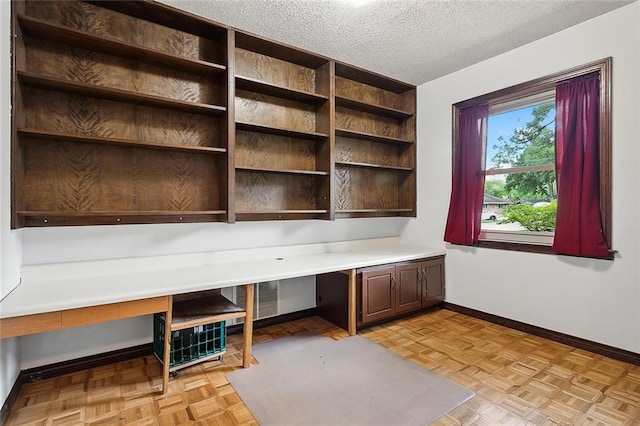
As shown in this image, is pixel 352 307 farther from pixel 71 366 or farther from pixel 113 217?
pixel 71 366

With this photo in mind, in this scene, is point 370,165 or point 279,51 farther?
point 370,165

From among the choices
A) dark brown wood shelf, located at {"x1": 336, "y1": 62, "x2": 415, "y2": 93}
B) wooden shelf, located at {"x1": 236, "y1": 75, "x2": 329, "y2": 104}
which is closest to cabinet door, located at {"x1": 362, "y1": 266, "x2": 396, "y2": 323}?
wooden shelf, located at {"x1": 236, "y1": 75, "x2": 329, "y2": 104}

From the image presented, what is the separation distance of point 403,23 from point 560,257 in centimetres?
231

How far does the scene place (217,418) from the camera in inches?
69.9

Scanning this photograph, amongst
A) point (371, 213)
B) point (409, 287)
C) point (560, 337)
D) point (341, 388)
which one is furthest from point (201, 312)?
point (560, 337)

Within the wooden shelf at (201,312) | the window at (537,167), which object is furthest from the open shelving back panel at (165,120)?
the window at (537,167)

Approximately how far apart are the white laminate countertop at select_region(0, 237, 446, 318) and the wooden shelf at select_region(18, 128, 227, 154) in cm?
84

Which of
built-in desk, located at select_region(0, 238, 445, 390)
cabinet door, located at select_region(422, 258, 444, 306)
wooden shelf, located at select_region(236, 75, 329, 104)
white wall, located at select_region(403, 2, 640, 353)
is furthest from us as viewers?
cabinet door, located at select_region(422, 258, 444, 306)

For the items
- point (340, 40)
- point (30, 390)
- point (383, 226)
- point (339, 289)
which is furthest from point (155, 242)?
point (383, 226)

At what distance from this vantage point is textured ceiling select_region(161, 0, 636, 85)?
2291mm

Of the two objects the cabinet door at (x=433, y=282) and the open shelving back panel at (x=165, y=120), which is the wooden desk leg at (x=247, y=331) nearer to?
the open shelving back panel at (x=165, y=120)

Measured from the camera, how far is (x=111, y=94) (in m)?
2.18

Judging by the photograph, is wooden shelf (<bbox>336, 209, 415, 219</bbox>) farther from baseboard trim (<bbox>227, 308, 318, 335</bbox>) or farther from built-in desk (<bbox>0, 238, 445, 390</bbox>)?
baseboard trim (<bbox>227, 308, 318, 335</bbox>)

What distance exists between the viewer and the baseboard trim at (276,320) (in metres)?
2.91
